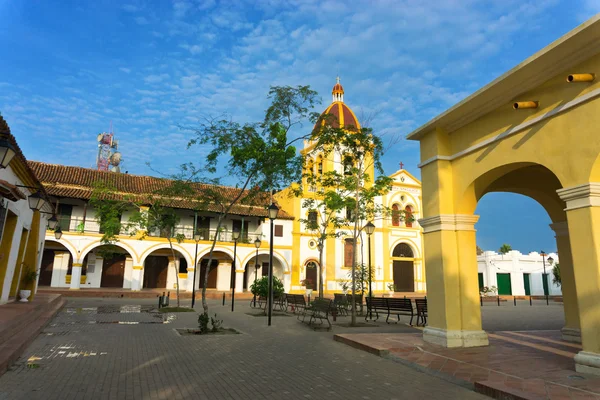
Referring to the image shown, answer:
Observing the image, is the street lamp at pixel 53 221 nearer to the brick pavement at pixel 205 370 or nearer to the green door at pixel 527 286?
the brick pavement at pixel 205 370

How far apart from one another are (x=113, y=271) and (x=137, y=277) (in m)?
3.07

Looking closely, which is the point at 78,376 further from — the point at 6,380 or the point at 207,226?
the point at 207,226

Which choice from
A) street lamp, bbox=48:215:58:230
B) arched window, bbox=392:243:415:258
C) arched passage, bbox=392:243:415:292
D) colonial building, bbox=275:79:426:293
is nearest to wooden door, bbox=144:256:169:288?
colonial building, bbox=275:79:426:293

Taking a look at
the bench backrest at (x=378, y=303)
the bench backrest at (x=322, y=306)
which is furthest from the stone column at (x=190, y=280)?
the bench backrest at (x=322, y=306)

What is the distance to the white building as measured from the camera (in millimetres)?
34469

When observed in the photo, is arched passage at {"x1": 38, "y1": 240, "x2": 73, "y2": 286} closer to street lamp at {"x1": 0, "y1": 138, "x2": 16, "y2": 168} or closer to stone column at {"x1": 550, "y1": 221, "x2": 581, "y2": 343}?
street lamp at {"x1": 0, "y1": 138, "x2": 16, "y2": 168}

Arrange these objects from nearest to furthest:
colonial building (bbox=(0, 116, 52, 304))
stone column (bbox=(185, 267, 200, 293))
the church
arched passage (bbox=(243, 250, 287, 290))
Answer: colonial building (bbox=(0, 116, 52, 304)) < the church < stone column (bbox=(185, 267, 200, 293)) < arched passage (bbox=(243, 250, 287, 290))

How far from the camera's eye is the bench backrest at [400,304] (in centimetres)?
1186

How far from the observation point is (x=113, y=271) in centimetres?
2767

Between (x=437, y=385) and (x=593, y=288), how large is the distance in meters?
2.49

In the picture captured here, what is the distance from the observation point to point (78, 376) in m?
5.43

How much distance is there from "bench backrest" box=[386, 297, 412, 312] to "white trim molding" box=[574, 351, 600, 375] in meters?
6.50

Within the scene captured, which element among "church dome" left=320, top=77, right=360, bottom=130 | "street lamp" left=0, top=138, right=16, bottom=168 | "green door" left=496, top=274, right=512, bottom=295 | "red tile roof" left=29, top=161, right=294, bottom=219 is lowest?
"green door" left=496, top=274, right=512, bottom=295

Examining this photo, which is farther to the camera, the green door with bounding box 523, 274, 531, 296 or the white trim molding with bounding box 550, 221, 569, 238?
the green door with bounding box 523, 274, 531, 296
